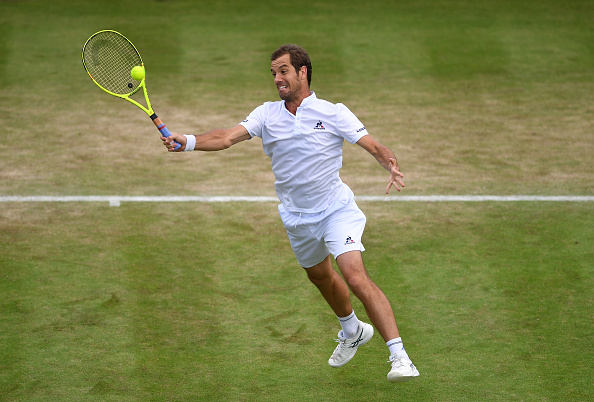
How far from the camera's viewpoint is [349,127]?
23.6ft

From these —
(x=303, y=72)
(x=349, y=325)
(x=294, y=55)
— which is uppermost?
(x=294, y=55)

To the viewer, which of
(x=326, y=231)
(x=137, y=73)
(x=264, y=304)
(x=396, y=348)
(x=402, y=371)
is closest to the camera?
(x=402, y=371)

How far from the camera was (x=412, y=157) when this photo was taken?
12.3 metres

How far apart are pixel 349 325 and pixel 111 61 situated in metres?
3.32

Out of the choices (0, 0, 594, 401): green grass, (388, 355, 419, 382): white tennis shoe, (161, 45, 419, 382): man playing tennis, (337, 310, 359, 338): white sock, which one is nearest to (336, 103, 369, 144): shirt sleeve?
(161, 45, 419, 382): man playing tennis

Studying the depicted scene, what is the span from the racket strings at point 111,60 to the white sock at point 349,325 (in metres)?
2.81

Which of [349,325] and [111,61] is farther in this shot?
[111,61]

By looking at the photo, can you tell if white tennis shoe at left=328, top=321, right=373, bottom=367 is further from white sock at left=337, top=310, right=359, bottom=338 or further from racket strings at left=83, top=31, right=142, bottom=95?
racket strings at left=83, top=31, right=142, bottom=95

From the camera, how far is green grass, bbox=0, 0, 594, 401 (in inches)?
295

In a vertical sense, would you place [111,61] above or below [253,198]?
above

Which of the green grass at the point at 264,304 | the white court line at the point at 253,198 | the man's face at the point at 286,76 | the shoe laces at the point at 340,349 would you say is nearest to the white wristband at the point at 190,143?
the man's face at the point at 286,76

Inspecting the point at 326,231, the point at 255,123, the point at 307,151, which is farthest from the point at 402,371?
the point at 255,123

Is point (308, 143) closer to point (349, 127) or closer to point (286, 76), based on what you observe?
point (349, 127)

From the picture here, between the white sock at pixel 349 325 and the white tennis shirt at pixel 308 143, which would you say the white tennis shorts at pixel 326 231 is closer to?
the white tennis shirt at pixel 308 143
